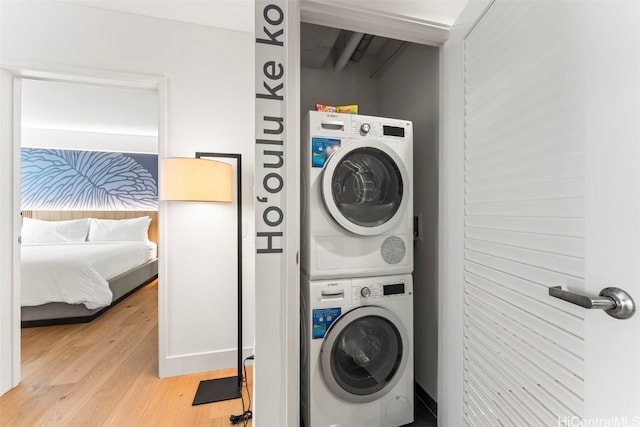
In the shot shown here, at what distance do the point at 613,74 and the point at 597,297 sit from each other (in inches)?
19.3

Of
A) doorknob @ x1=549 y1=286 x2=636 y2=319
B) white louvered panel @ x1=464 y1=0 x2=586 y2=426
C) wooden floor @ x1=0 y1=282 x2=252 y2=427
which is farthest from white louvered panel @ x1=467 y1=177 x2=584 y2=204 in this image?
wooden floor @ x1=0 y1=282 x2=252 y2=427

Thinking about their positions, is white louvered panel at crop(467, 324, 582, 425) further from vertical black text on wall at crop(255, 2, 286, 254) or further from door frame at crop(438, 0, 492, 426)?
vertical black text on wall at crop(255, 2, 286, 254)

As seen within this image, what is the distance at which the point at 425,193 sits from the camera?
5.94 feet

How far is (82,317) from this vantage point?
2.83 metres

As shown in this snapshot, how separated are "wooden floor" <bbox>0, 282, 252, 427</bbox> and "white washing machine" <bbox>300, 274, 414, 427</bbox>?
2.01 feet

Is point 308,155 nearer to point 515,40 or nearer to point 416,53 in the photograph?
point 515,40

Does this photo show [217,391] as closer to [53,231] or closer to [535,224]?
[535,224]

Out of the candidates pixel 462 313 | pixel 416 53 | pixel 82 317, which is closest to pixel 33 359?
pixel 82 317

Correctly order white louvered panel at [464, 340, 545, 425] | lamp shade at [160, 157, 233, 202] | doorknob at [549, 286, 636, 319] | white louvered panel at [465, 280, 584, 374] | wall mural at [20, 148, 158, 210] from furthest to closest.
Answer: wall mural at [20, 148, 158, 210]
lamp shade at [160, 157, 233, 202]
white louvered panel at [464, 340, 545, 425]
white louvered panel at [465, 280, 584, 374]
doorknob at [549, 286, 636, 319]

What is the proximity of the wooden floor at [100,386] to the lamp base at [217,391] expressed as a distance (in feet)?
0.12

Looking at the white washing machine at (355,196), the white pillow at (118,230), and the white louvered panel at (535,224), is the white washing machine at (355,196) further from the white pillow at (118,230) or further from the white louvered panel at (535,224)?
the white pillow at (118,230)

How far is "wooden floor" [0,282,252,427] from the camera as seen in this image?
5.09ft

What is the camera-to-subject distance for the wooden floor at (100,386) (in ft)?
5.09

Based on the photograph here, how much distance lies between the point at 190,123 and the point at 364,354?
1.92 metres
